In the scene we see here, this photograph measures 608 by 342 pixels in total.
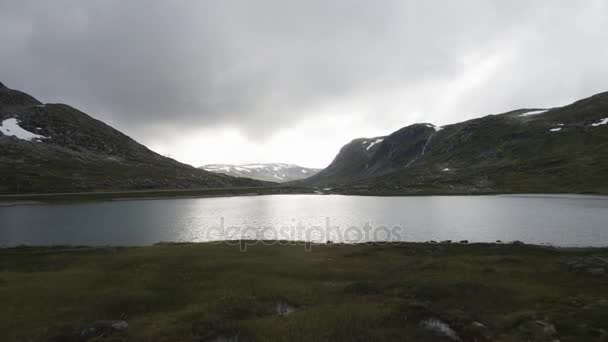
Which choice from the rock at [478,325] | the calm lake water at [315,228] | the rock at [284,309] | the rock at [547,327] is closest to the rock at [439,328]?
the rock at [478,325]

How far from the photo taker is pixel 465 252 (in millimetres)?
42469

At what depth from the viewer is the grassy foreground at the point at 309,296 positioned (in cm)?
1875

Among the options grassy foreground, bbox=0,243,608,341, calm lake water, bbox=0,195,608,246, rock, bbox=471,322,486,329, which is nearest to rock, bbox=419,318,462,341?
grassy foreground, bbox=0,243,608,341

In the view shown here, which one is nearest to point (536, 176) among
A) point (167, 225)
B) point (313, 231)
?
point (313, 231)

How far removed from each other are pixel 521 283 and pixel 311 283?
1814cm

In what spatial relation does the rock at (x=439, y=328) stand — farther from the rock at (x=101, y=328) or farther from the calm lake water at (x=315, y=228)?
the calm lake water at (x=315, y=228)

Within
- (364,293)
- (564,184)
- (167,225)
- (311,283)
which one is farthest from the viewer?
(564,184)

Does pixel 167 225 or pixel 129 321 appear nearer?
pixel 129 321

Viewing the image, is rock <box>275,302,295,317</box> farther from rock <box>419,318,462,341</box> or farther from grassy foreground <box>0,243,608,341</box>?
rock <box>419,318,462,341</box>

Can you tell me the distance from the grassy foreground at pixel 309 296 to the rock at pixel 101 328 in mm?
753

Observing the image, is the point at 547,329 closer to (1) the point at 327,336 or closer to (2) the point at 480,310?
(2) the point at 480,310

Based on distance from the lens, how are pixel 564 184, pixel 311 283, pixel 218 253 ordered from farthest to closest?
pixel 564 184, pixel 218 253, pixel 311 283

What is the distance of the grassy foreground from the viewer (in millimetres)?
18750

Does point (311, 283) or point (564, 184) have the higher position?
point (564, 184)
